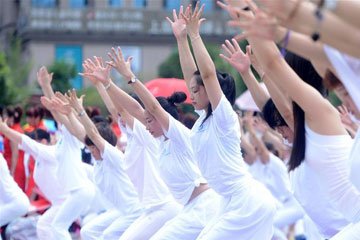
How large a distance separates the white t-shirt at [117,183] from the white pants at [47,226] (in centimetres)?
151

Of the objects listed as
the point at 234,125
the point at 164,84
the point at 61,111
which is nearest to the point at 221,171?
the point at 234,125

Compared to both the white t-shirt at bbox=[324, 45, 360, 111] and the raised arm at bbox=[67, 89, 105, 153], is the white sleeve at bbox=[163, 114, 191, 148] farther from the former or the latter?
the white t-shirt at bbox=[324, 45, 360, 111]

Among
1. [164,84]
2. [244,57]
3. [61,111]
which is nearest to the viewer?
[244,57]

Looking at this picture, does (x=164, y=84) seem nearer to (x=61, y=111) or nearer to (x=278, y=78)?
(x=61, y=111)

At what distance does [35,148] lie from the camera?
9328 mm

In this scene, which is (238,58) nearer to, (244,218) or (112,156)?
(244,218)

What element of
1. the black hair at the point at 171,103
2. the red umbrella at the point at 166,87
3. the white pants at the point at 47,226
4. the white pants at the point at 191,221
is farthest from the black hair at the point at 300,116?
the white pants at the point at 47,226

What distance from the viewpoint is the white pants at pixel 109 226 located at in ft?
23.5

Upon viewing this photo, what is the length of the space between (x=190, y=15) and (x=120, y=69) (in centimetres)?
89

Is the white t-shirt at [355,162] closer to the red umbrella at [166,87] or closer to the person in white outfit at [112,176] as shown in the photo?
the person in white outfit at [112,176]

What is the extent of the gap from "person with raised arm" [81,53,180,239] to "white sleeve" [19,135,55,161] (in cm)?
235

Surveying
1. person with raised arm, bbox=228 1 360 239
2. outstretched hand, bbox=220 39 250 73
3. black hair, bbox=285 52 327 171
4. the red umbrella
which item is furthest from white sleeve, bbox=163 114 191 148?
the red umbrella

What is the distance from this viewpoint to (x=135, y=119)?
23.1 ft

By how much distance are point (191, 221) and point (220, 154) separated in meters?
0.77
